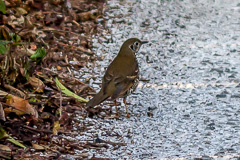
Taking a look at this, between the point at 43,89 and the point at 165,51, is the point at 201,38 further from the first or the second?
the point at 43,89

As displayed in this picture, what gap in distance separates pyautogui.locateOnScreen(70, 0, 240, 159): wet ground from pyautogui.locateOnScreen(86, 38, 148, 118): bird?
9.3 inches

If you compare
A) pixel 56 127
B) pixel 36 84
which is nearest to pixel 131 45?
pixel 36 84

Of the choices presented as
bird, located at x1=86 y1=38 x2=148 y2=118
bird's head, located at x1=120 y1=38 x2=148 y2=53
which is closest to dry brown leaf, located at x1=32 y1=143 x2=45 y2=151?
bird, located at x1=86 y1=38 x2=148 y2=118

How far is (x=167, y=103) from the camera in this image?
545cm

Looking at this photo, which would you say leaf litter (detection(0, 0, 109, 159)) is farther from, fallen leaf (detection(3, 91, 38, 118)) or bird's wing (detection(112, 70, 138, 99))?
bird's wing (detection(112, 70, 138, 99))

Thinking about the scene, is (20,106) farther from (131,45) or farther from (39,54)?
(131,45)

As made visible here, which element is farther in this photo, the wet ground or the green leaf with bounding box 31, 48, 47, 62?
the green leaf with bounding box 31, 48, 47, 62

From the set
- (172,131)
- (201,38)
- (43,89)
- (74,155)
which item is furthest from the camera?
(201,38)

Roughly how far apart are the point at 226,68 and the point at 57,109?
2.31 m

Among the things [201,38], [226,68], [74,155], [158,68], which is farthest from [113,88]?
[201,38]

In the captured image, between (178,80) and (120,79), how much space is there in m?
1.08

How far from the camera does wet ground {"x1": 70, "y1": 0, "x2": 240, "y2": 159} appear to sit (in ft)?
15.0

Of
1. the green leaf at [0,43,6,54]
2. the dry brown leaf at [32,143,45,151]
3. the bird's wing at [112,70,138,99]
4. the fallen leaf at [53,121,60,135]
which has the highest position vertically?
the green leaf at [0,43,6,54]

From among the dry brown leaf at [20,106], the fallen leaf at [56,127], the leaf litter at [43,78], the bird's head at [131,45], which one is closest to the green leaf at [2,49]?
the leaf litter at [43,78]
